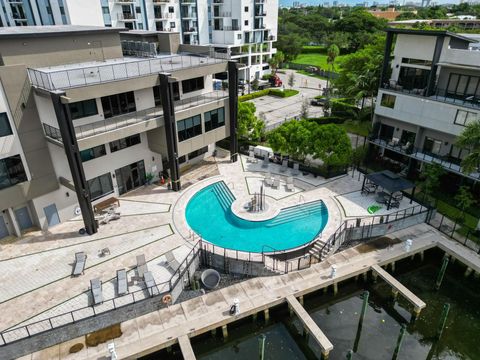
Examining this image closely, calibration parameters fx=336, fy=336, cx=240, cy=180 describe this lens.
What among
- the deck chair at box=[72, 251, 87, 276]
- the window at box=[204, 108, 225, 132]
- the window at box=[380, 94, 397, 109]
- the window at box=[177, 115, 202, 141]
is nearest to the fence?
the deck chair at box=[72, 251, 87, 276]

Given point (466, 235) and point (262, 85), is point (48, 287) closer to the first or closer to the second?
point (466, 235)

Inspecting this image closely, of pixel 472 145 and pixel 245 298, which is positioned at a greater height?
pixel 472 145

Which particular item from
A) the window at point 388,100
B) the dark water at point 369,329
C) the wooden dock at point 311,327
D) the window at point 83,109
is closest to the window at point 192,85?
the window at point 83,109

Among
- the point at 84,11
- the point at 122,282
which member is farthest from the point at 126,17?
the point at 122,282

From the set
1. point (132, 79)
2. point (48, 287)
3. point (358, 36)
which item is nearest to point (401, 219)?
point (132, 79)

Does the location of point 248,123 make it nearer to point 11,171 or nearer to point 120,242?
point 120,242

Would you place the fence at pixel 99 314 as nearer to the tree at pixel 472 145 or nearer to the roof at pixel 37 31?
the roof at pixel 37 31

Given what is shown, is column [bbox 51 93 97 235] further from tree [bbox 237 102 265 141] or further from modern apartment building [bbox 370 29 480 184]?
modern apartment building [bbox 370 29 480 184]
